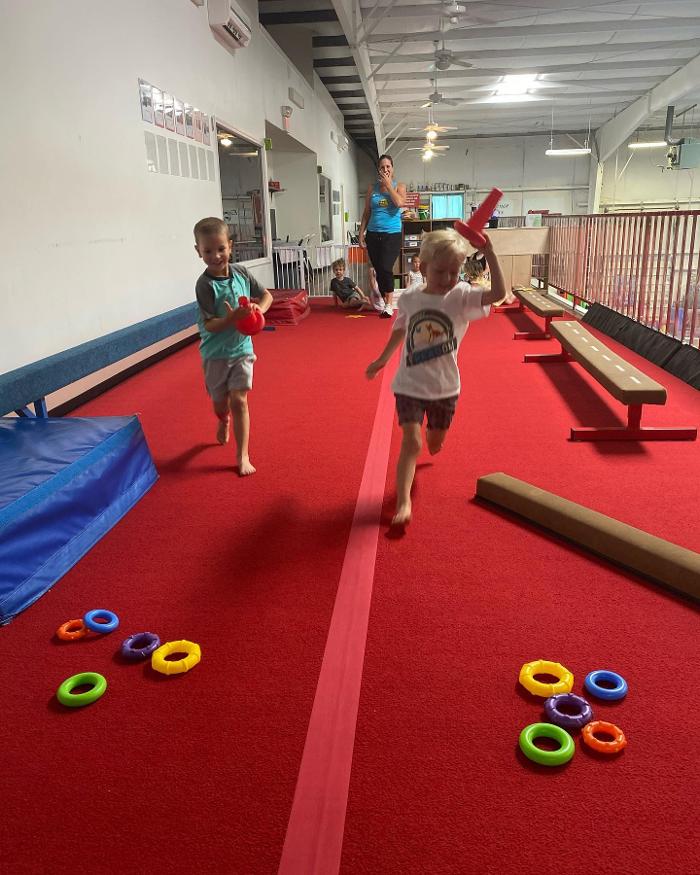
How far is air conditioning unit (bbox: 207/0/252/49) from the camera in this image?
835 cm

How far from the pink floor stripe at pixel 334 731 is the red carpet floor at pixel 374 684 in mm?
29

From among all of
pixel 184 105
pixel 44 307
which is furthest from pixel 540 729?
pixel 184 105

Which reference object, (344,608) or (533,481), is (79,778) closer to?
(344,608)

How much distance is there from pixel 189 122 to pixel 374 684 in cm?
767

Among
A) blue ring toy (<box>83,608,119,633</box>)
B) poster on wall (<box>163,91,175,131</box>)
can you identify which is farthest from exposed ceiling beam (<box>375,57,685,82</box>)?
blue ring toy (<box>83,608,119,633</box>)

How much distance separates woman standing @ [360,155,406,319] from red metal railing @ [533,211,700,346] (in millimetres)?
2597

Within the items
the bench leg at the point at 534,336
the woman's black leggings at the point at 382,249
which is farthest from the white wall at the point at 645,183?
the bench leg at the point at 534,336

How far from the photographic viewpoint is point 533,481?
10.9 feet

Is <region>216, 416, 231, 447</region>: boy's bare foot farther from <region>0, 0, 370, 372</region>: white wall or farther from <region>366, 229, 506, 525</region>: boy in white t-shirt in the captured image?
<region>0, 0, 370, 372</region>: white wall

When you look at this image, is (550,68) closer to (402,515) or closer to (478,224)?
(478,224)

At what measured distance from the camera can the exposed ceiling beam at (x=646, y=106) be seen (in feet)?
52.5

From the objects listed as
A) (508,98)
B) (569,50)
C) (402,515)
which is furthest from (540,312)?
(508,98)

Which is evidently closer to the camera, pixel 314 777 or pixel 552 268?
Result: pixel 314 777

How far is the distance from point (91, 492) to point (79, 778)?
1.44 metres
